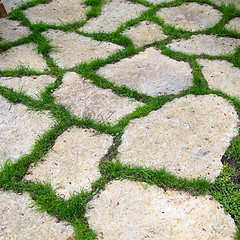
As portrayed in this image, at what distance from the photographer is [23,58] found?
2.47 m

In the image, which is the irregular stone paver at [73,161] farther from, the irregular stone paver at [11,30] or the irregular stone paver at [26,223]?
the irregular stone paver at [11,30]

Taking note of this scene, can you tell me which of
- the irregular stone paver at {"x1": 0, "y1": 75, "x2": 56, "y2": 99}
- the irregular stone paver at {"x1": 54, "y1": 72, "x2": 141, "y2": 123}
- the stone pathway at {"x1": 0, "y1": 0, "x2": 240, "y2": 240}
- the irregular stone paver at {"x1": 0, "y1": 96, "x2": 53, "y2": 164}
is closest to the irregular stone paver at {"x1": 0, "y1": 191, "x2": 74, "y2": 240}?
the stone pathway at {"x1": 0, "y1": 0, "x2": 240, "y2": 240}

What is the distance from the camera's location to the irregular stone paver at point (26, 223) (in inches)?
54.5

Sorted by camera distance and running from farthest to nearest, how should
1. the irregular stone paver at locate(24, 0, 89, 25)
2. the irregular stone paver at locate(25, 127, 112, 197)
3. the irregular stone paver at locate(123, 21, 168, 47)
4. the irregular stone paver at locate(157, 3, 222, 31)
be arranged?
the irregular stone paver at locate(24, 0, 89, 25) → the irregular stone paver at locate(157, 3, 222, 31) → the irregular stone paver at locate(123, 21, 168, 47) → the irregular stone paver at locate(25, 127, 112, 197)

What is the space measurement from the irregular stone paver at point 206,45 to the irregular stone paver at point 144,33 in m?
0.18

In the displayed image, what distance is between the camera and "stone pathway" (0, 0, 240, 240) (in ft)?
4.72

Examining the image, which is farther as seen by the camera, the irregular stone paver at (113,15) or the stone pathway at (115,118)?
the irregular stone paver at (113,15)

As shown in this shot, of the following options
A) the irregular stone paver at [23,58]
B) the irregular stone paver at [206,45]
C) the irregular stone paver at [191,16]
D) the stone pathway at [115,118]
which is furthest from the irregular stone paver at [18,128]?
the irregular stone paver at [191,16]

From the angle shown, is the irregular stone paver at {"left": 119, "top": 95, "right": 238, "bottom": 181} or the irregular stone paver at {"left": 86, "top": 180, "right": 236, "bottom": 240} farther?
the irregular stone paver at {"left": 119, "top": 95, "right": 238, "bottom": 181}

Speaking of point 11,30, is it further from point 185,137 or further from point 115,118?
point 185,137

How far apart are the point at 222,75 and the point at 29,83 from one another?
146cm

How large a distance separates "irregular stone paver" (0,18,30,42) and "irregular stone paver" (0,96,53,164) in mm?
870

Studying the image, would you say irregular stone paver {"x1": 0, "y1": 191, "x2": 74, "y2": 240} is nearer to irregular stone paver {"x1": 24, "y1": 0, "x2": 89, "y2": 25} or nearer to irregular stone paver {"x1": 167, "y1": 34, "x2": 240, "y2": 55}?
irregular stone paver {"x1": 167, "y1": 34, "x2": 240, "y2": 55}

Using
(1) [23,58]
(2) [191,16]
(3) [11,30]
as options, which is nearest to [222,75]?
(2) [191,16]
